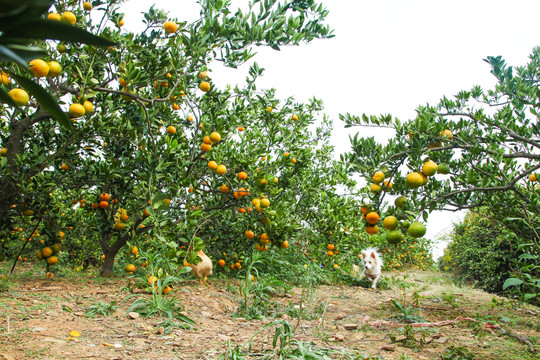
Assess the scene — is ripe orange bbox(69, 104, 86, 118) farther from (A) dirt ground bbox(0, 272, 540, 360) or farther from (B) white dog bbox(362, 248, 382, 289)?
(B) white dog bbox(362, 248, 382, 289)

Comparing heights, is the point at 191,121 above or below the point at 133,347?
above

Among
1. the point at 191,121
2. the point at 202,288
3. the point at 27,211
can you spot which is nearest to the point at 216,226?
the point at 202,288

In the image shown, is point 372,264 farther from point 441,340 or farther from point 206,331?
point 206,331

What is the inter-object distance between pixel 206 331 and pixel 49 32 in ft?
9.14

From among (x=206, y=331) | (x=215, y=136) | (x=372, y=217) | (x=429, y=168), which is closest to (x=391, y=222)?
(x=372, y=217)

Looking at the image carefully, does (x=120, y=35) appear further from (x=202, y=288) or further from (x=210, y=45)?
(x=202, y=288)

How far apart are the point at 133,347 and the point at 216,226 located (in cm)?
313

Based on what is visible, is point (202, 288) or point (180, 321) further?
point (202, 288)

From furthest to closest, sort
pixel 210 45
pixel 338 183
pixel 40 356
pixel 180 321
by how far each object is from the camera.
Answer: pixel 338 183
pixel 210 45
pixel 180 321
pixel 40 356

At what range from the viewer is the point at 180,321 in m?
2.91

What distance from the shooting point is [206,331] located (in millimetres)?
2777

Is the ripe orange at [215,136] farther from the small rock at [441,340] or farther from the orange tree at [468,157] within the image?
the small rock at [441,340]

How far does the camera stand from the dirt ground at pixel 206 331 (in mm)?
2094

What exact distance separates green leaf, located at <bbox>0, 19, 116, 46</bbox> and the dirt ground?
5.96ft
